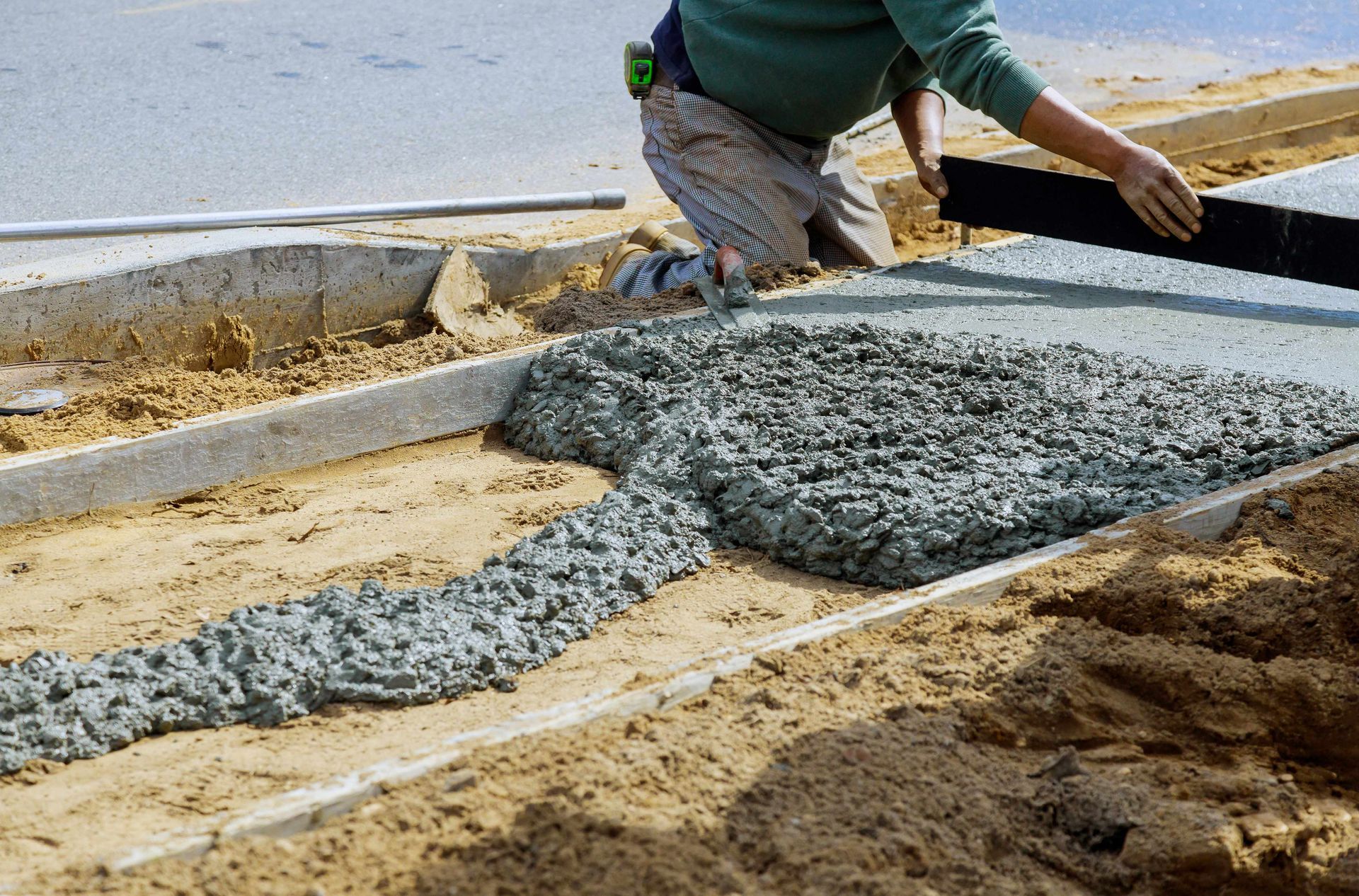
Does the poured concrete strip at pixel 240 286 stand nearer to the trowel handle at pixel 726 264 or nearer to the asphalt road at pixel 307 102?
the asphalt road at pixel 307 102

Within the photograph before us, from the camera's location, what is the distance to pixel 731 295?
12.4ft

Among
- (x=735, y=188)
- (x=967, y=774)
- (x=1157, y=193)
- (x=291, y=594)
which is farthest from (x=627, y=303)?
(x=967, y=774)

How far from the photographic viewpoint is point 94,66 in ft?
23.4

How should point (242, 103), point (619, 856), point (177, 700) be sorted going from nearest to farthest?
point (619, 856) < point (177, 700) < point (242, 103)

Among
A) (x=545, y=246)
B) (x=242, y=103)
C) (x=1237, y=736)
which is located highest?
(x=242, y=103)

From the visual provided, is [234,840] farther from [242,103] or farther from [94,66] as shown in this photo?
[94,66]

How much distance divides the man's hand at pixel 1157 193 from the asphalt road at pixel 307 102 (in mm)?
2834

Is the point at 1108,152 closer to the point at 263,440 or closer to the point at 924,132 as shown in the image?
the point at 924,132

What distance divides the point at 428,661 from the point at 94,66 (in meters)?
6.31

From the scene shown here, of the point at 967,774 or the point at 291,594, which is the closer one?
the point at 967,774

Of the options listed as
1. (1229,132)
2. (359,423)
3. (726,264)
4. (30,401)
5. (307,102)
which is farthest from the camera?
(1229,132)

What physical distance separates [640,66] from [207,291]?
Result: 1732mm

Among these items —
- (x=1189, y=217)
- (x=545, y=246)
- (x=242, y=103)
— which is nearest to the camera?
(x=1189, y=217)

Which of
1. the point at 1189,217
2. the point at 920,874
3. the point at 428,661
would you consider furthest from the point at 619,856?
the point at 1189,217
